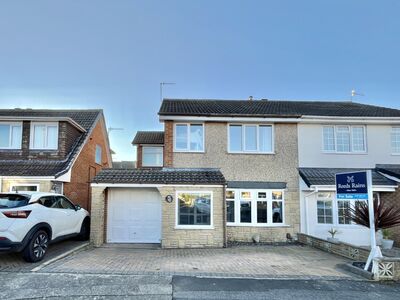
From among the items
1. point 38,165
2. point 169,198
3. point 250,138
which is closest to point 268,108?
point 250,138

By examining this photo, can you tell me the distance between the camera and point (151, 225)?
39.0 feet

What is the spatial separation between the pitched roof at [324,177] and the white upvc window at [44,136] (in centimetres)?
1223

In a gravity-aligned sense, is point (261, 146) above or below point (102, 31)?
below

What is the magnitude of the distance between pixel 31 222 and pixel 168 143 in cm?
698

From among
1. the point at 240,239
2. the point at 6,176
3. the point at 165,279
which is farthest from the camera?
the point at 240,239

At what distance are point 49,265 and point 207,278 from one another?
14.3ft

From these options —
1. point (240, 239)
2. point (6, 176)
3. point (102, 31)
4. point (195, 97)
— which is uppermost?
point (102, 31)

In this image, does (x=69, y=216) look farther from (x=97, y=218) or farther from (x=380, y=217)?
(x=380, y=217)

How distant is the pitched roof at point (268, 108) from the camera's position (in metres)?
13.6

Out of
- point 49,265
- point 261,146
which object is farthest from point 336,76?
point 49,265

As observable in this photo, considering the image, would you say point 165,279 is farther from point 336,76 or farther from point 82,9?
point 336,76

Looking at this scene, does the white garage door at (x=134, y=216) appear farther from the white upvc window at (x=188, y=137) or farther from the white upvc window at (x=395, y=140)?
the white upvc window at (x=395, y=140)

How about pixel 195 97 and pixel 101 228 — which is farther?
pixel 195 97

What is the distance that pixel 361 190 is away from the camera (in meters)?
7.73
